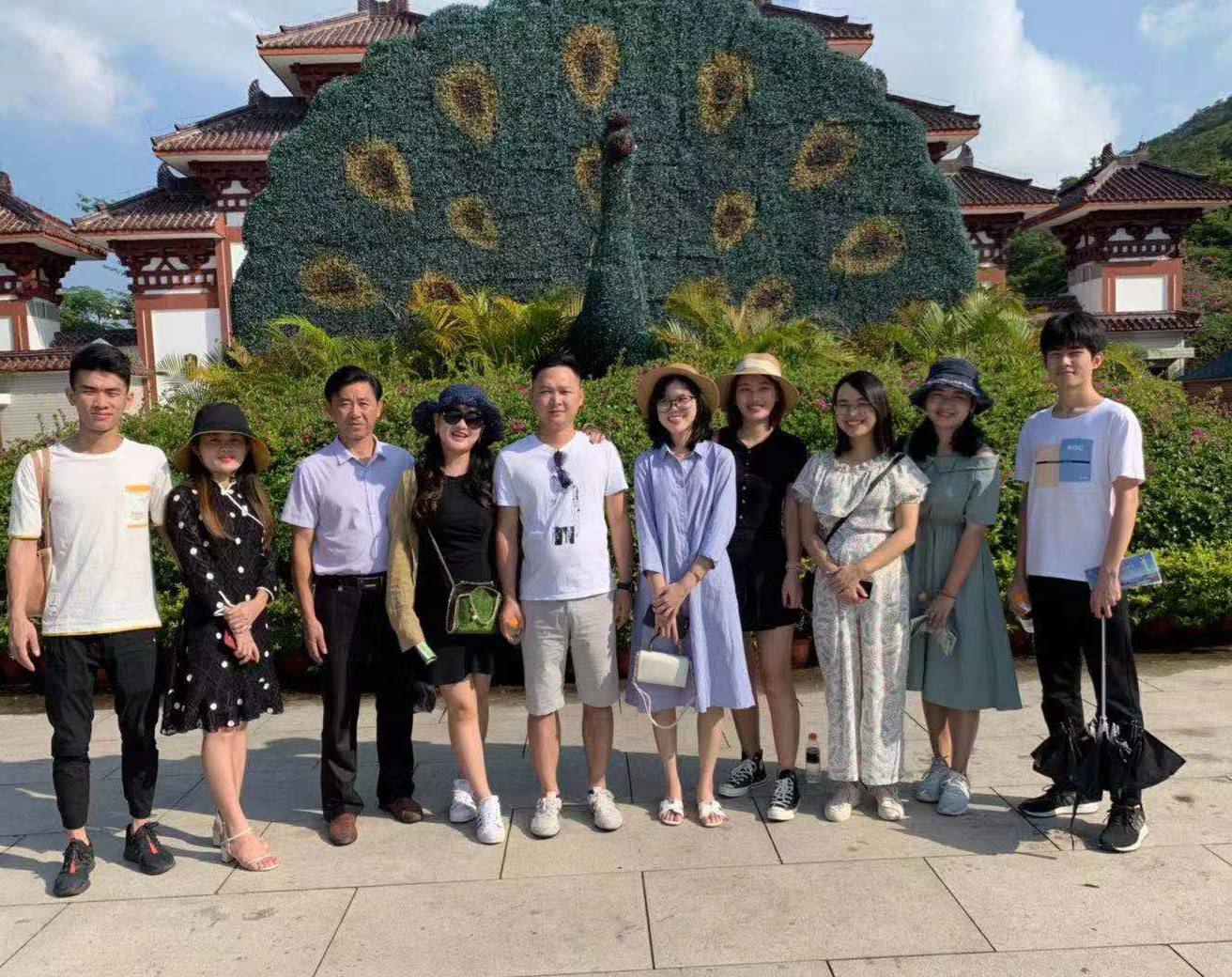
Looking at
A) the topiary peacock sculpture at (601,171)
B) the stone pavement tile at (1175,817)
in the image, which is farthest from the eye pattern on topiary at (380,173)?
the stone pavement tile at (1175,817)

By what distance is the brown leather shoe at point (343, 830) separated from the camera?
3664 millimetres

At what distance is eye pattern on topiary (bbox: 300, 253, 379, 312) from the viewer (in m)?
11.2

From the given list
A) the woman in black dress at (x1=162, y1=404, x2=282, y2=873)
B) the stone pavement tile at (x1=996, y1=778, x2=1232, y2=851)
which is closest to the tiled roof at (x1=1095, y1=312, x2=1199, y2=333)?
the stone pavement tile at (x1=996, y1=778, x2=1232, y2=851)

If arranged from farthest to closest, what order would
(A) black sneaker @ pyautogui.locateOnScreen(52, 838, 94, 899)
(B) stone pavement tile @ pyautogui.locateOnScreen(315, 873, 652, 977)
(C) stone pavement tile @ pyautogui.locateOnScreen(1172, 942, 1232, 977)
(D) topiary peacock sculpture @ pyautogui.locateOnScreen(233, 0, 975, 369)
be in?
(D) topiary peacock sculpture @ pyautogui.locateOnScreen(233, 0, 975, 369)
(A) black sneaker @ pyautogui.locateOnScreen(52, 838, 94, 899)
(B) stone pavement tile @ pyautogui.locateOnScreen(315, 873, 652, 977)
(C) stone pavement tile @ pyautogui.locateOnScreen(1172, 942, 1232, 977)

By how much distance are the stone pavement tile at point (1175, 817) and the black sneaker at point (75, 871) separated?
3.31 metres

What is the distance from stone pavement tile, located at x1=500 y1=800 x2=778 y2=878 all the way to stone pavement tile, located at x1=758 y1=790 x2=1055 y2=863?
0.37 ft

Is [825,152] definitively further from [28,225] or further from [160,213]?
[28,225]

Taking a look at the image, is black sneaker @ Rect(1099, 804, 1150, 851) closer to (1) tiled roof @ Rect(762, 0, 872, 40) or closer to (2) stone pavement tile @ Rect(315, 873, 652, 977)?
(2) stone pavement tile @ Rect(315, 873, 652, 977)

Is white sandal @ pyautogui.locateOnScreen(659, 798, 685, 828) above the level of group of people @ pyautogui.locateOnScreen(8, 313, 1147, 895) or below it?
below

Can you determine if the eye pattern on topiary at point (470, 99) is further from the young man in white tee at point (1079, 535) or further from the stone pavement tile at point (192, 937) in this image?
the stone pavement tile at point (192, 937)

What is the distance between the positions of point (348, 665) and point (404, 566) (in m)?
0.46

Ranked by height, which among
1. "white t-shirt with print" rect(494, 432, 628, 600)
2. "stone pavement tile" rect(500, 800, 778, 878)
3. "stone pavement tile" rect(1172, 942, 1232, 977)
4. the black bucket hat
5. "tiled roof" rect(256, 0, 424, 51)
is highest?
"tiled roof" rect(256, 0, 424, 51)

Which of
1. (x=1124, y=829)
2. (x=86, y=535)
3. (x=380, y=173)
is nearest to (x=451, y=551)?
(x=86, y=535)

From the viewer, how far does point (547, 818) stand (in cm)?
365
